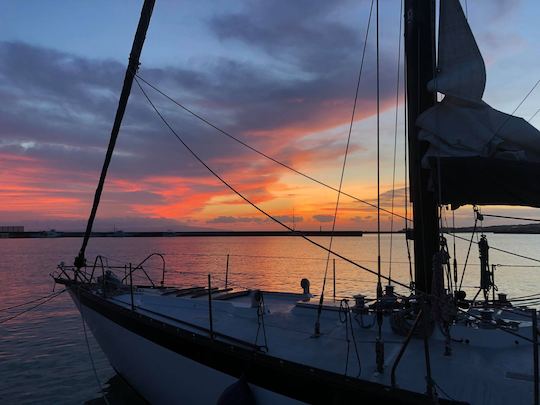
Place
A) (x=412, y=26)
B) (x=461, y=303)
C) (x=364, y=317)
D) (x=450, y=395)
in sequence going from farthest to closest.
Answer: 1. (x=461, y=303)
2. (x=364, y=317)
3. (x=412, y=26)
4. (x=450, y=395)

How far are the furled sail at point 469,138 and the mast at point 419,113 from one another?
1.02ft

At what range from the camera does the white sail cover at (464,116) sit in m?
6.32

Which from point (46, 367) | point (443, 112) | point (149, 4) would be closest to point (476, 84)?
point (443, 112)

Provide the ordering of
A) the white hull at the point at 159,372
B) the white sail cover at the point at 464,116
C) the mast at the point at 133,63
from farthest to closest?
the mast at the point at 133,63
the white hull at the point at 159,372
the white sail cover at the point at 464,116

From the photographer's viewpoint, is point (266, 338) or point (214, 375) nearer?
point (214, 375)

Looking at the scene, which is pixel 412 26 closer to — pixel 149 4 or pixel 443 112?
pixel 443 112

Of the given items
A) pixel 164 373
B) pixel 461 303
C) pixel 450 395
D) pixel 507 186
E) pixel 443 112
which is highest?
pixel 443 112

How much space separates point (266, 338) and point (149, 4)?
691cm

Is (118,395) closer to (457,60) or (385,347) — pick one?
(385,347)

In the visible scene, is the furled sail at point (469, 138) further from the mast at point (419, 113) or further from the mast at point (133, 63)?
the mast at point (133, 63)

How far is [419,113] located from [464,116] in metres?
0.76

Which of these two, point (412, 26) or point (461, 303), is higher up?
point (412, 26)

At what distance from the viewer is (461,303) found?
345 inches

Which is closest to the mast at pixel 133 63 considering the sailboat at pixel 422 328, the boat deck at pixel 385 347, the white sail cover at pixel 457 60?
the sailboat at pixel 422 328
